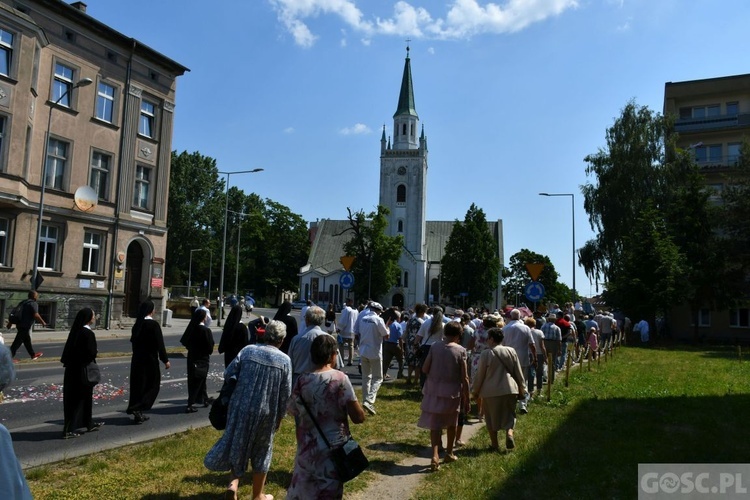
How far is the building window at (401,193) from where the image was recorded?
279 ft

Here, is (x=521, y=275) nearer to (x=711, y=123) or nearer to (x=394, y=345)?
(x=711, y=123)

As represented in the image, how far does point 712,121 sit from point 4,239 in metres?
45.8

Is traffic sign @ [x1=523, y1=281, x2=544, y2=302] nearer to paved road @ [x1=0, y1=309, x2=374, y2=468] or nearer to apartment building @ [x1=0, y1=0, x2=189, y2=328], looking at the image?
paved road @ [x1=0, y1=309, x2=374, y2=468]

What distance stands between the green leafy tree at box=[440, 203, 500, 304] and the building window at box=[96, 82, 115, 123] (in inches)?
2149

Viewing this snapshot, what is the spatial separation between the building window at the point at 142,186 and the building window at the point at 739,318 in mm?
37311

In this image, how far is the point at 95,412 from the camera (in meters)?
9.40

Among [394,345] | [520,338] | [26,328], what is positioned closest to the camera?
[520,338]

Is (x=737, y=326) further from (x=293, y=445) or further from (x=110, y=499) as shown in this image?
(x=110, y=499)

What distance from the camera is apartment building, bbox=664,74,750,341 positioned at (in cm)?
4284

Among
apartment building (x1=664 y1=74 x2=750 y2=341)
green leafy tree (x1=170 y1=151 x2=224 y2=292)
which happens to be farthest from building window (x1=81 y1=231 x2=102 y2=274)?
green leafy tree (x1=170 y1=151 x2=224 y2=292)

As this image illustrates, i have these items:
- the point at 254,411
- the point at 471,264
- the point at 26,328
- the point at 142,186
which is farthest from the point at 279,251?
the point at 254,411

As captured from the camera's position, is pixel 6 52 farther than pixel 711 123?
No

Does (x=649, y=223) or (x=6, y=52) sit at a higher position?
(x=6, y=52)

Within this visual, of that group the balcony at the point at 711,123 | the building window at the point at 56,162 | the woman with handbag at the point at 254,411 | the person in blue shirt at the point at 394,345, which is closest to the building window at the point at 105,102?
the building window at the point at 56,162
